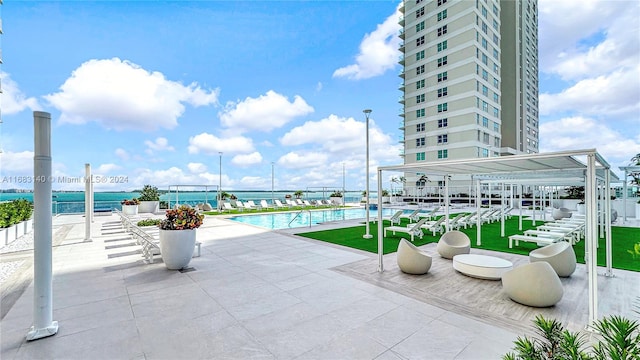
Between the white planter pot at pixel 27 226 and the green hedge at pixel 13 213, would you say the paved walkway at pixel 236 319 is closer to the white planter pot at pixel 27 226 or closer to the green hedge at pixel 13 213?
the green hedge at pixel 13 213

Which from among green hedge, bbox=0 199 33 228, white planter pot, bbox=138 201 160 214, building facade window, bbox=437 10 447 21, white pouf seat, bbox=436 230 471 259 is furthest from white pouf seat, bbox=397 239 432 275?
building facade window, bbox=437 10 447 21

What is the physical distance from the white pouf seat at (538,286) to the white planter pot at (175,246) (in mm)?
6016

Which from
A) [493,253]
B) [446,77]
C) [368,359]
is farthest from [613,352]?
[446,77]

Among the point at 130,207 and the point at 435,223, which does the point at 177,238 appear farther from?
the point at 130,207

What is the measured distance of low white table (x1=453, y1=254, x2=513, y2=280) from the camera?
17.2ft

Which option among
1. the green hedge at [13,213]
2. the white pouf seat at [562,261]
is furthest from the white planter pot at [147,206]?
the white pouf seat at [562,261]

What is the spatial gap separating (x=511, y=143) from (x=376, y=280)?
5105cm

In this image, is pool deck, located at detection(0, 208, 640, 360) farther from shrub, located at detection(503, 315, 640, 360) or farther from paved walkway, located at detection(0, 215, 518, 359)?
shrub, located at detection(503, 315, 640, 360)

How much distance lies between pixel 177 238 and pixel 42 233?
2.59 metres

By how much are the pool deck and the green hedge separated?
4.36 metres

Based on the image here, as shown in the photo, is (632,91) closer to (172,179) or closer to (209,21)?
(209,21)

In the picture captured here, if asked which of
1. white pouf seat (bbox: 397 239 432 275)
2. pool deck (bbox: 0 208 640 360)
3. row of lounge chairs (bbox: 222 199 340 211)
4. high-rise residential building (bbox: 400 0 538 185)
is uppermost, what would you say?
high-rise residential building (bbox: 400 0 538 185)

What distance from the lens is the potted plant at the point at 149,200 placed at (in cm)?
1903

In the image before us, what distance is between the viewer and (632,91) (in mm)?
11898
